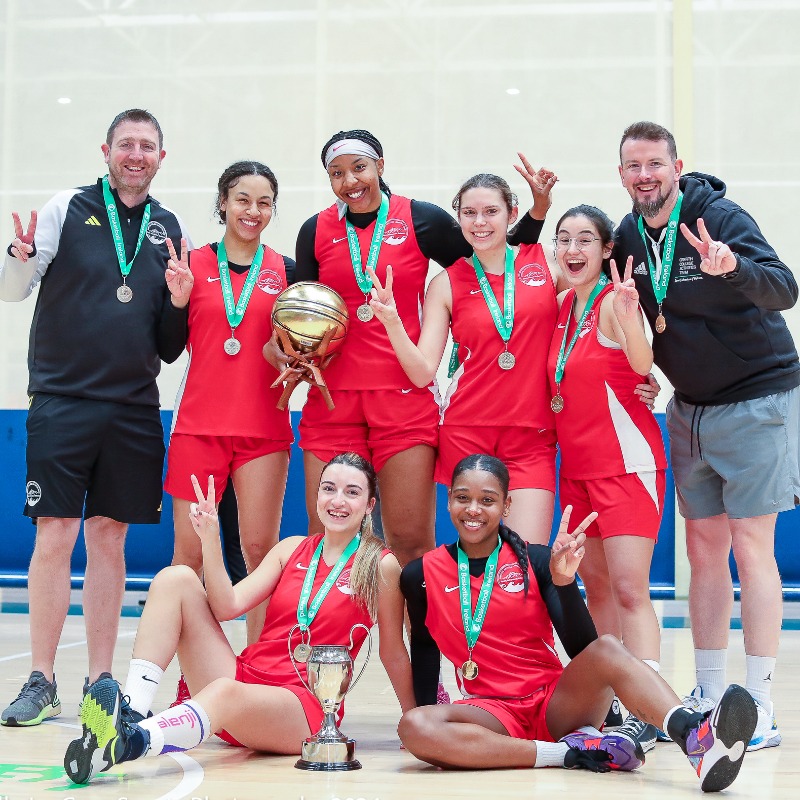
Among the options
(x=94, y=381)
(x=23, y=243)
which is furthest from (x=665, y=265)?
(x=23, y=243)

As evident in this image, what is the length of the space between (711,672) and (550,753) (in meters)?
1.05

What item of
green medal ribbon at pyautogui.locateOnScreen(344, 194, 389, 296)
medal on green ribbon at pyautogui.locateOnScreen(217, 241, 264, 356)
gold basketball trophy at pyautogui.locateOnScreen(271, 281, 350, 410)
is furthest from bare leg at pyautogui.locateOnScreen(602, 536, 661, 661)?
medal on green ribbon at pyautogui.locateOnScreen(217, 241, 264, 356)

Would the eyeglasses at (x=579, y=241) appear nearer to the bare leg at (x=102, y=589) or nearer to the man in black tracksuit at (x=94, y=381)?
the man in black tracksuit at (x=94, y=381)

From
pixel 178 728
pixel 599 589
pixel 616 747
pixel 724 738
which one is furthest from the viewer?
pixel 599 589

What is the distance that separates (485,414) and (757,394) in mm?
997

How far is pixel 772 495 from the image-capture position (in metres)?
4.02

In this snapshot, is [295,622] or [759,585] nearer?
[295,622]

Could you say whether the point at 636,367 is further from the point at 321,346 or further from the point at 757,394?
the point at 321,346

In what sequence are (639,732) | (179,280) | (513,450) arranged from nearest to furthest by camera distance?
1. (639,732)
2. (513,450)
3. (179,280)

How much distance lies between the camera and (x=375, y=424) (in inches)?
168

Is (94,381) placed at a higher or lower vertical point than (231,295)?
lower

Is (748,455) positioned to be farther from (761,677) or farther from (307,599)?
(307,599)

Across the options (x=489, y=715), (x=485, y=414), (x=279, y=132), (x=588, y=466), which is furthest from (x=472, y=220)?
(x=279, y=132)

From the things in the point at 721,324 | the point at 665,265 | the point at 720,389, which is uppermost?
the point at 665,265
